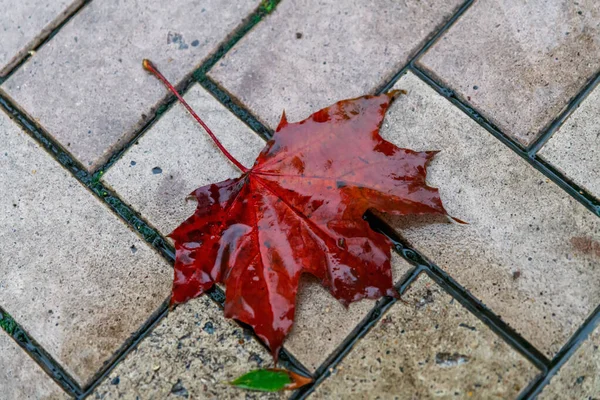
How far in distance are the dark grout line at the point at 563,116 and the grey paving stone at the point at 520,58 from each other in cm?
1

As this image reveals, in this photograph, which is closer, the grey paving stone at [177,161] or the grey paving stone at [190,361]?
the grey paving stone at [190,361]

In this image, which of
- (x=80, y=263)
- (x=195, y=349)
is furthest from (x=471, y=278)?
(x=80, y=263)

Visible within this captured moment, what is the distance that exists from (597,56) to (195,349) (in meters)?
1.44

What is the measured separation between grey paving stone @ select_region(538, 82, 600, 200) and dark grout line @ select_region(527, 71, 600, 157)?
0.01 m

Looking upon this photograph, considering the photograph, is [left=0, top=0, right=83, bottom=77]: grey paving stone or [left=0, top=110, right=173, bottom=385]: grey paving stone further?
[left=0, top=0, right=83, bottom=77]: grey paving stone

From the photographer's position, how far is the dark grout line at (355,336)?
1447 millimetres

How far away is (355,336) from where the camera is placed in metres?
1.47

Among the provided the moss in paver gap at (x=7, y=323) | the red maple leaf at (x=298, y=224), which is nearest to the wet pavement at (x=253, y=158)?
the moss in paver gap at (x=7, y=323)

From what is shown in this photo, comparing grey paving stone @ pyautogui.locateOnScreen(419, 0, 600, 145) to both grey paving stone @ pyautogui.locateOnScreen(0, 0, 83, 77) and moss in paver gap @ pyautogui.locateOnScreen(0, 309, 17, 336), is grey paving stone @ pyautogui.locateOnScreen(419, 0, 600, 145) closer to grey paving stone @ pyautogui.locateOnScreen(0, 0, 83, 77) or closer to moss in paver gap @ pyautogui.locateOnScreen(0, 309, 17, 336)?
grey paving stone @ pyautogui.locateOnScreen(0, 0, 83, 77)

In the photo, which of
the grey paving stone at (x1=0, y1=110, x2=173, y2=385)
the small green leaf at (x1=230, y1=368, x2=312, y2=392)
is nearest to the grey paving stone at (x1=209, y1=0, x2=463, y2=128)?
the grey paving stone at (x1=0, y1=110, x2=173, y2=385)

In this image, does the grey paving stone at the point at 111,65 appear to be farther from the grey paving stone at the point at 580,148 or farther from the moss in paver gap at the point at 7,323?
the grey paving stone at the point at 580,148

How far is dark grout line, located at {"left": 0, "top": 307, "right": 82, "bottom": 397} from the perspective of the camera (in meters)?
1.49

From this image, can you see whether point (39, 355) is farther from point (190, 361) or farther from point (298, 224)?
point (298, 224)

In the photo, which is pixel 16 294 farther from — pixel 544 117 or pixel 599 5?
pixel 599 5
